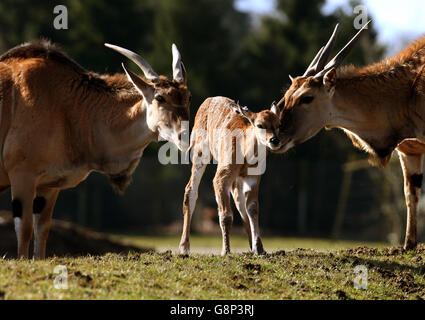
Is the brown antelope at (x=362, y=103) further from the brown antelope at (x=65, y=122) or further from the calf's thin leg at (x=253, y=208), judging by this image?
the brown antelope at (x=65, y=122)

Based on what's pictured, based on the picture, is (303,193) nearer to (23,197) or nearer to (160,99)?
(160,99)

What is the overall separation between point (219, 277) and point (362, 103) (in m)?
3.27

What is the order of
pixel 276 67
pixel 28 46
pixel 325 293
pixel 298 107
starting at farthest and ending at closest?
pixel 276 67 < pixel 28 46 < pixel 298 107 < pixel 325 293

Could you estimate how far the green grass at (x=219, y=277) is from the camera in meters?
6.80

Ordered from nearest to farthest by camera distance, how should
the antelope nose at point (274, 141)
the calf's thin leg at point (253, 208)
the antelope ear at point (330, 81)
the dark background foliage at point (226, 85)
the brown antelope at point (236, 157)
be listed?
1. the antelope nose at point (274, 141)
2. the brown antelope at point (236, 157)
3. the antelope ear at point (330, 81)
4. the calf's thin leg at point (253, 208)
5. the dark background foliage at point (226, 85)

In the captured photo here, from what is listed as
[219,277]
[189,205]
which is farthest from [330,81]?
[219,277]

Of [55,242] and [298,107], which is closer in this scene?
[298,107]

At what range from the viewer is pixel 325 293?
7.71 m

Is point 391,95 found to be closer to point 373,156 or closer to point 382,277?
point 373,156

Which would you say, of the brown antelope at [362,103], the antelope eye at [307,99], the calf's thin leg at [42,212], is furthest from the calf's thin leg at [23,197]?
the antelope eye at [307,99]

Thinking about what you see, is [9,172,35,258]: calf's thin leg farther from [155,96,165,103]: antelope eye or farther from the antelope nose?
the antelope nose
